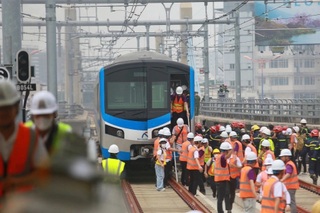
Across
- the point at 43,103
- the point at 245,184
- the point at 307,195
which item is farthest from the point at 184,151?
the point at 43,103

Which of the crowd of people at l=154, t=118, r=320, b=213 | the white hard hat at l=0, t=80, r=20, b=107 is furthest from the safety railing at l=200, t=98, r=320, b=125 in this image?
the white hard hat at l=0, t=80, r=20, b=107

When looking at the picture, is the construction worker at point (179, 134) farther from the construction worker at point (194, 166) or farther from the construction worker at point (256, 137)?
the construction worker at point (256, 137)

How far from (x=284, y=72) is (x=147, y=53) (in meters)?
66.1

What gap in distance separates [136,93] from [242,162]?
5.19m

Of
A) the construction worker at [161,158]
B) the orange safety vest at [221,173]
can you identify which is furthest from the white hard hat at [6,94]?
the construction worker at [161,158]

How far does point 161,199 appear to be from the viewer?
17781 mm

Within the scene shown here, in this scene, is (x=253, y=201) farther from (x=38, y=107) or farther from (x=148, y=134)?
(x=38, y=107)

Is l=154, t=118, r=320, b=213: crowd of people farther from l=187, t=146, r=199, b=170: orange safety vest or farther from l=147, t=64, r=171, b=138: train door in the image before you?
l=147, t=64, r=171, b=138: train door

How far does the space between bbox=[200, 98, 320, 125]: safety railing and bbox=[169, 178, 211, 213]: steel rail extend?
36.4 ft

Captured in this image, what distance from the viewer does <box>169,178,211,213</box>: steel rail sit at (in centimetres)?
1418

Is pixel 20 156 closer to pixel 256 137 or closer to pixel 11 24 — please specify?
pixel 11 24

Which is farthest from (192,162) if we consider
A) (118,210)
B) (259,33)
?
(259,33)

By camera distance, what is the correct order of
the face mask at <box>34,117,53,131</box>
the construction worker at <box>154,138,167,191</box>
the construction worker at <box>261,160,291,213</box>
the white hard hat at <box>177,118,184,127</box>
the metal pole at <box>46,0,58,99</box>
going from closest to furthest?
1. the face mask at <box>34,117,53,131</box>
2. the construction worker at <box>261,160,291,213</box>
3. the construction worker at <box>154,138,167,191</box>
4. the metal pole at <box>46,0,58,99</box>
5. the white hard hat at <box>177,118,184,127</box>

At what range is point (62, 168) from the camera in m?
1.76
